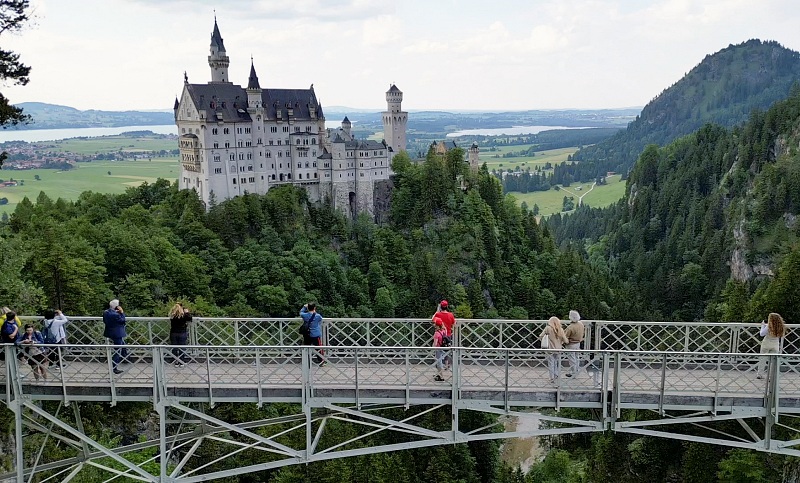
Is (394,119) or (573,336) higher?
(394,119)

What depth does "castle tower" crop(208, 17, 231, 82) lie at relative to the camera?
3322 inches

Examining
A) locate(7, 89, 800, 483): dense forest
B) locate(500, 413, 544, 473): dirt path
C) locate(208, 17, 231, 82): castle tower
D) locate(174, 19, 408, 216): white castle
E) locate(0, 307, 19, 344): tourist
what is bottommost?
locate(500, 413, 544, 473): dirt path

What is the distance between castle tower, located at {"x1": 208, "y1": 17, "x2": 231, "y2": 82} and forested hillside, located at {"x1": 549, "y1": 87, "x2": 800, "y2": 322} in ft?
200

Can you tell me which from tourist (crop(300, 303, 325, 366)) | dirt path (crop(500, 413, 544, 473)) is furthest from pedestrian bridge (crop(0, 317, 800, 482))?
dirt path (crop(500, 413, 544, 473))

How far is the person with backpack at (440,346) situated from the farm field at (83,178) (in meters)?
97.4

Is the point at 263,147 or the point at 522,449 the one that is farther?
the point at 263,147

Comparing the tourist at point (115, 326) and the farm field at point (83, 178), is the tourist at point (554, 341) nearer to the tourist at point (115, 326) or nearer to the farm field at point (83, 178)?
the tourist at point (115, 326)

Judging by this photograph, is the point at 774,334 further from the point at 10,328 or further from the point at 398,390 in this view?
the point at 10,328

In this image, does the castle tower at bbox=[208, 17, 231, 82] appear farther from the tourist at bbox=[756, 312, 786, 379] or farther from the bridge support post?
the tourist at bbox=[756, 312, 786, 379]

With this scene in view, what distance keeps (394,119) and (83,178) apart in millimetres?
75582

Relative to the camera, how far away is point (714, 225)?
10750 cm

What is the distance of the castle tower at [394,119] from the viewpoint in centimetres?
9844

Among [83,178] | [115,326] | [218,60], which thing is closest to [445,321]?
[115,326]

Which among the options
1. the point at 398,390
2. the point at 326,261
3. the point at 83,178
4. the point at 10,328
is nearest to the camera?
the point at 10,328
